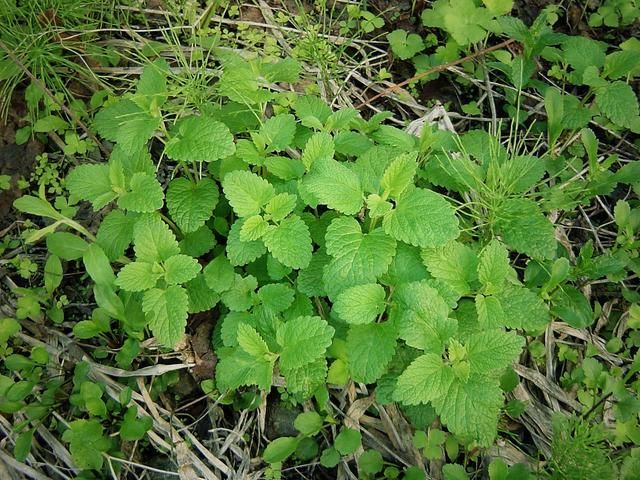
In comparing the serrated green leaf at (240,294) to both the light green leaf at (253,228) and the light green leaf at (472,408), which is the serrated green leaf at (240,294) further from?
the light green leaf at (472,408)

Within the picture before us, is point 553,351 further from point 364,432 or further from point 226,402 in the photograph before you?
point 226,402

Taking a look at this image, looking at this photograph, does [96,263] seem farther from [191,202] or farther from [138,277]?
[191,202]

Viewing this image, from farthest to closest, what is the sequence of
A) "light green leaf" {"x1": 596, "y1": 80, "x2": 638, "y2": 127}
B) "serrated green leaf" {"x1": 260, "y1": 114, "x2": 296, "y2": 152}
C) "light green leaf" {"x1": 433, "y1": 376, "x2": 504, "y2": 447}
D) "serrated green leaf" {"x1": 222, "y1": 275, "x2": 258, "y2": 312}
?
"light green leaf" {"x1": 596, "y1": 80, "x2": 638, "y2": 127}
"serrated green leaf" {"x1": 260, "y1": 114, "x2": 296, "y2": 152}
"serrated green leaf" {"x1": 222, "y1": 275, "x2": 258, "y2": 312}
"light green leaf" {"x1": 433, "y1": 376, "x2": 504, "y2": 447}

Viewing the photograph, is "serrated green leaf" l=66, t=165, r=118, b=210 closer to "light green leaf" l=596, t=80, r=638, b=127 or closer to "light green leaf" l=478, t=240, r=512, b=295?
"light green leaf" l=478, t=240, r=512, b=295

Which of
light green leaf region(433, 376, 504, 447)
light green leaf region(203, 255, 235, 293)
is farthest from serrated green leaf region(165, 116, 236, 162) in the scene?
light green leaf region(433, 376, 504, 447)

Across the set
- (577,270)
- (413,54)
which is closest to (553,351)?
(577,270)

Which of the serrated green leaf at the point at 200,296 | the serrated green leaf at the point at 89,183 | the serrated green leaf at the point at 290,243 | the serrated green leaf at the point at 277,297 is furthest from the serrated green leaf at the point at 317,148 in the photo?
the serrated green leaf at the point at 89,183

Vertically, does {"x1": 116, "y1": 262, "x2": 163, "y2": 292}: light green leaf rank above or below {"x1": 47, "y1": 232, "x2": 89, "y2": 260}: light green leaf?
above

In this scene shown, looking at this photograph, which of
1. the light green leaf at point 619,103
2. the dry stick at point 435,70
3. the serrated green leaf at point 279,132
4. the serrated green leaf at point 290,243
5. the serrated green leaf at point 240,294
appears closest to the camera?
the serrated green leaf at point 290,243
